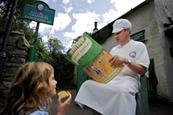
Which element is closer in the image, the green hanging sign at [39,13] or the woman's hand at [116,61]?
the woman's hand at [116,61]

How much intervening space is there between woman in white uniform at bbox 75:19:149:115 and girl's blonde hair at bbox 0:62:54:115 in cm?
116

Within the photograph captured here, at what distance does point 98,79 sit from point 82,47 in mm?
366

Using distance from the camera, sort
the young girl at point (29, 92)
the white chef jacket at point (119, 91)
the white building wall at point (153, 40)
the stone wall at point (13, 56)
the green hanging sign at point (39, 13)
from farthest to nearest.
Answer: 1. the white building wall at point (153, 40)
2. the green hanging sign at point (39, 13)
3. the stone wall at point (13, 56)
4. the white chef jacket at point (119, 91)
5. the young girl at point (29, 92)

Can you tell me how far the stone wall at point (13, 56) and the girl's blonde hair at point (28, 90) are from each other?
3.75m

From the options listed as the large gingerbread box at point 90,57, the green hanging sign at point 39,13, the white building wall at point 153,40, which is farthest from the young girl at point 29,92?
the white building wall at point 153,40

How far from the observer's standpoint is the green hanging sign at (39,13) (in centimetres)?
673

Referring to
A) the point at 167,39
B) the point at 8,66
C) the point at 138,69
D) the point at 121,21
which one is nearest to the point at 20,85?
the point at 138,69

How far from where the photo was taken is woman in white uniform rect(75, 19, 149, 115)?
8.51 ft

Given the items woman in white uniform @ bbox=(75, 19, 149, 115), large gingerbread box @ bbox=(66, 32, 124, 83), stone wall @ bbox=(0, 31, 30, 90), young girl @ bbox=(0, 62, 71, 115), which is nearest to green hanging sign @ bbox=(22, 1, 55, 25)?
stone wall @ bbox=(0, 31, 30, 90)

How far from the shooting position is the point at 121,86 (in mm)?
2695

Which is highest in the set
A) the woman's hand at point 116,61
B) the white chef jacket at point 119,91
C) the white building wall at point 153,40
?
the white building wall at point 153,40

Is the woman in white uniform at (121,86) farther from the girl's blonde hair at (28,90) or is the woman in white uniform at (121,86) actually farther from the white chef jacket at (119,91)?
the girl's blonde hair at (28,90)

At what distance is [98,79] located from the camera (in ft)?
9.07

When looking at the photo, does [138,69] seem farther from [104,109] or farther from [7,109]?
[7,109]
